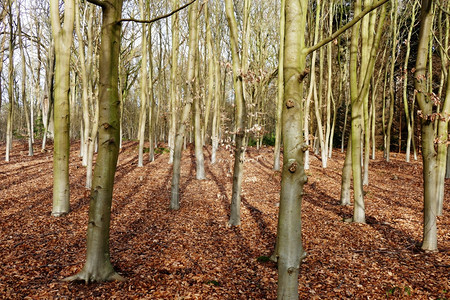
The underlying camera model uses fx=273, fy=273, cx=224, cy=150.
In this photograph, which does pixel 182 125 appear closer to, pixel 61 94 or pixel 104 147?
pixel 61 94

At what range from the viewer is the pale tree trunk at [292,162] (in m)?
2.44

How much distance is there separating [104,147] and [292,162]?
2.35 m

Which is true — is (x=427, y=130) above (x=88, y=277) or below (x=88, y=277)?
above

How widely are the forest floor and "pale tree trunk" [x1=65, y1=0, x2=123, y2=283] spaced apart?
337 millimetres

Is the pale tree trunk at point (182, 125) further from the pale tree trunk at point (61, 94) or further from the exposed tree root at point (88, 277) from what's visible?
the exposed tree root at point (88, 277)

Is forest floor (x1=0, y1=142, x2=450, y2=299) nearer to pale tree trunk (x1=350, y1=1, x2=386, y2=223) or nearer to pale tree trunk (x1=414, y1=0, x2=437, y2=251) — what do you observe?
pale tree trunk (x1=350, y1=1, x2=386, y2=223)

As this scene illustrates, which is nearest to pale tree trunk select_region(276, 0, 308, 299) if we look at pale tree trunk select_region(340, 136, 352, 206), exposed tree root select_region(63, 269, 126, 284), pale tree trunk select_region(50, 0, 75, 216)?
exposed tree root select_region(63, 269, 126, 284)

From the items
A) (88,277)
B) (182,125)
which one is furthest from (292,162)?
(182,125)

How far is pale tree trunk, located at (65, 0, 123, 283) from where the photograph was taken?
3.42 metres

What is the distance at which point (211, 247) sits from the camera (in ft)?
16.8

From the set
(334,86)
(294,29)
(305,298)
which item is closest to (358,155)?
(305,298)

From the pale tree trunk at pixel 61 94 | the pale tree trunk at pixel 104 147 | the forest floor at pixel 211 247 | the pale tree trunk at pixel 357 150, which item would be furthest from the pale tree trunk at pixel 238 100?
the pale tree trunk at pixel 61 94

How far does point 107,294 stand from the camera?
3.27 meters

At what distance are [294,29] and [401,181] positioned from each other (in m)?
12.4
